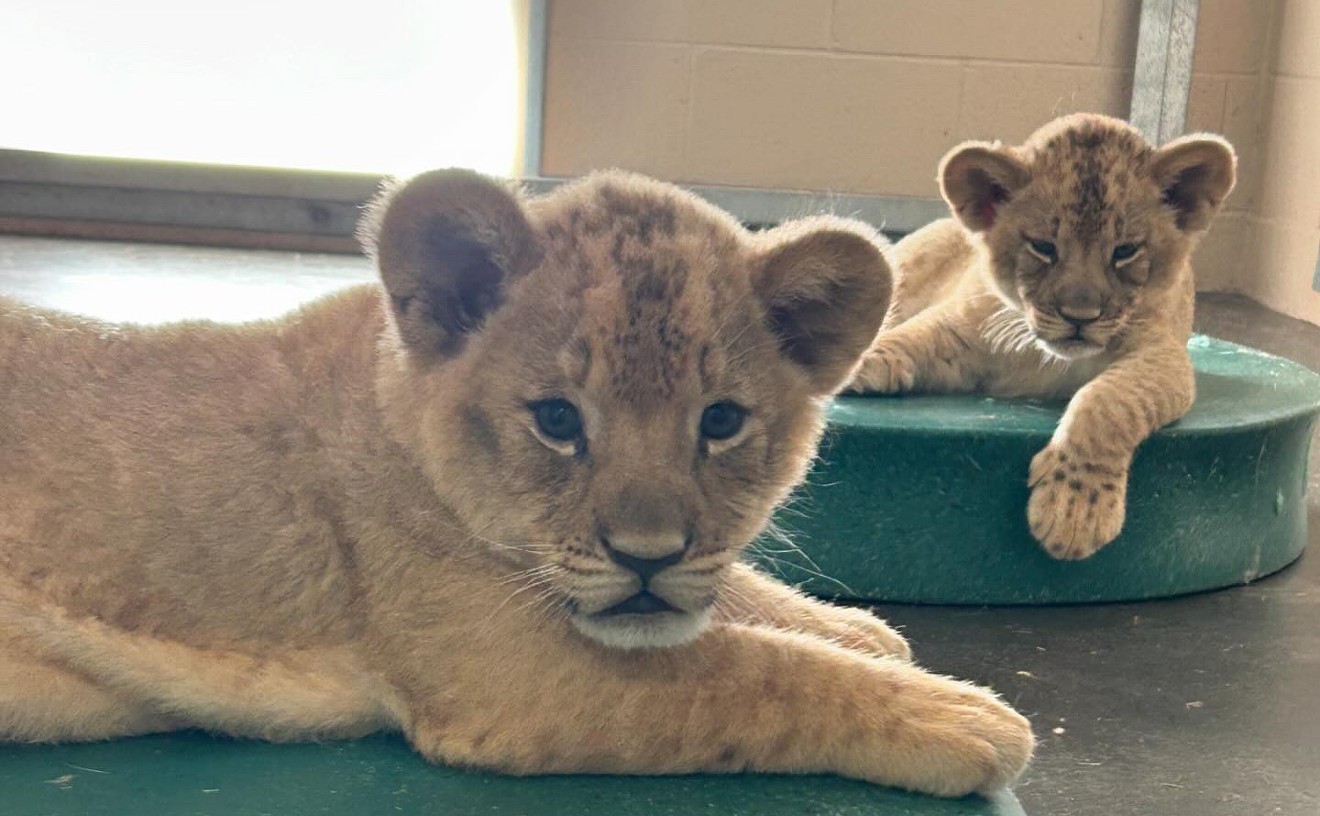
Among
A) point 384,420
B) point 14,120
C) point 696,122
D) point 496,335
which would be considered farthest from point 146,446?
point 14,120

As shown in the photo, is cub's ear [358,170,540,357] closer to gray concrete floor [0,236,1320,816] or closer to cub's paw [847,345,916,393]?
gray concrete floor [0,236,1320,816]

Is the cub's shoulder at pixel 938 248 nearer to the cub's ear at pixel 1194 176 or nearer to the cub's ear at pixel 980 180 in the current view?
the cub's ear at pixel 980 180

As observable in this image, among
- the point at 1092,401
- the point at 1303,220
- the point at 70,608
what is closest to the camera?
the point at 70,608

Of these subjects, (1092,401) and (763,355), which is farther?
(1092,401)

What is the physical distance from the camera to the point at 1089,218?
16.7 feet

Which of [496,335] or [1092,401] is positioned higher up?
[496,335]

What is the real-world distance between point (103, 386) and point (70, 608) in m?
0.44

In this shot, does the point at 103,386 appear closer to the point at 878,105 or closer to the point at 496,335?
the point at 496,335

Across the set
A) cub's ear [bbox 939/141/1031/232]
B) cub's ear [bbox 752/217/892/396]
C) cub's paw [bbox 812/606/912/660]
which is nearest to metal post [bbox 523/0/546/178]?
cub's ear [bbox 939/141/1031/232]

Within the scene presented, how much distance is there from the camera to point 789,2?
32.3 feet

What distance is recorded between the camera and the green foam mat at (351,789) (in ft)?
8.98

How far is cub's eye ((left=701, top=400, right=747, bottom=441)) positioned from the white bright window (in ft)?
25.2

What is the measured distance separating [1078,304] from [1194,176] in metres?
0.61

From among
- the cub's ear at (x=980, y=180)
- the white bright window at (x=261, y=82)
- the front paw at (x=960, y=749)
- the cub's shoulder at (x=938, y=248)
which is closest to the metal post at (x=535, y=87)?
the white bright window at (x=261, y=82)
